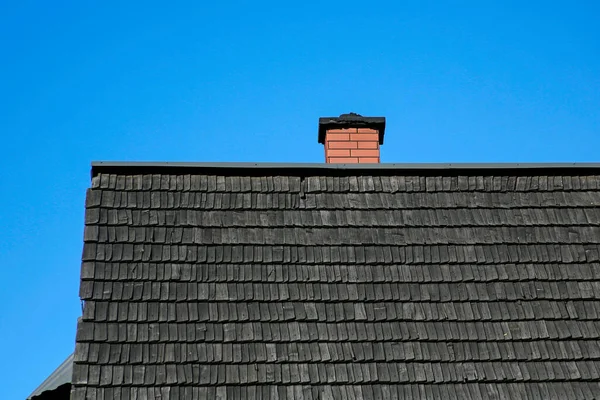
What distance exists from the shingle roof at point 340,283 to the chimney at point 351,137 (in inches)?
43.4

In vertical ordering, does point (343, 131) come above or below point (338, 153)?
above

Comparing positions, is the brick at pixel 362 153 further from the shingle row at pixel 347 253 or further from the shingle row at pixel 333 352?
the shingle row at pixel 333 352

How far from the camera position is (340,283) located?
818 centimetres

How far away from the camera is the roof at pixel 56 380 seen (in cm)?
828

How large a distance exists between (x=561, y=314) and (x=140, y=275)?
3.69 metres

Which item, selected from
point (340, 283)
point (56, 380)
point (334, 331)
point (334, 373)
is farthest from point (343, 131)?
point (56, 380)

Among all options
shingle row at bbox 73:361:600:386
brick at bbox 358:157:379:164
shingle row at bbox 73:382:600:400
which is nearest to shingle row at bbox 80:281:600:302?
shingle row at bbox 73:361:600:386

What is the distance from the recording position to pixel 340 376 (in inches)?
299

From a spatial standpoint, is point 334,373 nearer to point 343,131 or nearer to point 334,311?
point 334,311

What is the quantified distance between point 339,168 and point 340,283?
132 centimetres

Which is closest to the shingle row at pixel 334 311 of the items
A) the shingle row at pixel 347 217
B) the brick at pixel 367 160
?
the shingle row at pixel 347 217

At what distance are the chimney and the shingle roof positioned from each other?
1102 mm

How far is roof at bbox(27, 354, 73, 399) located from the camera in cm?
828

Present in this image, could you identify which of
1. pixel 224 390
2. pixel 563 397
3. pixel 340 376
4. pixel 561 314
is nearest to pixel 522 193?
pixel 561 314
